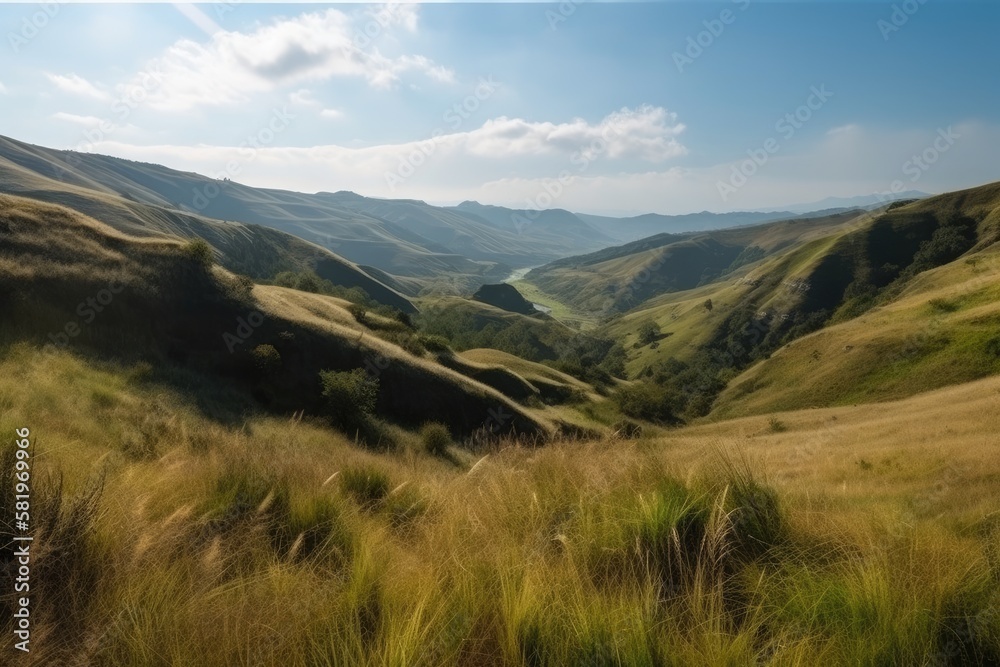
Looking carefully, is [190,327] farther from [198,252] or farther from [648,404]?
[648,404]

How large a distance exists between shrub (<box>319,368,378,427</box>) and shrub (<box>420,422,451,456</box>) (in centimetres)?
460

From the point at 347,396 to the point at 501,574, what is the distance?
33730 millimetres

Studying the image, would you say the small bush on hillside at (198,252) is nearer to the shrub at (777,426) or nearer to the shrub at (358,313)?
the shrub at (358,313)

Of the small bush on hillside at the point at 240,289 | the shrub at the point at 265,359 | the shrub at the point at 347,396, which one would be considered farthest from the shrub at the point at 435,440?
the small bush on hillside at the point at 240,289

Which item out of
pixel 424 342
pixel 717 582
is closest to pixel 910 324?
pixel 424 342

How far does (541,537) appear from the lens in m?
4.39

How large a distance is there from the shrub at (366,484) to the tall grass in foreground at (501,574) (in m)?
0.55

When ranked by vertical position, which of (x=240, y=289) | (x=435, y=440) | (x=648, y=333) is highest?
(x=240, y=289)

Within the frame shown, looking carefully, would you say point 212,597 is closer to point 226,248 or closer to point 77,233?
point 77,233

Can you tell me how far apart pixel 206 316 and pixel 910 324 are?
7121 centimetres

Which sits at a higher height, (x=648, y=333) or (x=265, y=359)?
(x=265, y=359)

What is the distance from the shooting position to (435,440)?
35.9 meters

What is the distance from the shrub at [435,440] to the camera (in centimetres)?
3519

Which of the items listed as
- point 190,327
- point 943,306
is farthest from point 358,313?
point 943,306
